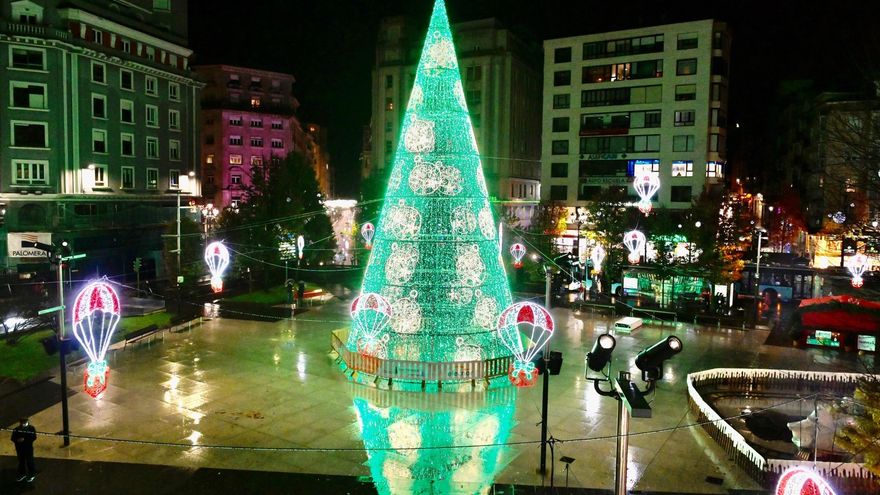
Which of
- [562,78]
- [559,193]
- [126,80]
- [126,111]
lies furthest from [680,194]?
[126,80]

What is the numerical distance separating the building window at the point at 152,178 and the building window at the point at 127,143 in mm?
2190

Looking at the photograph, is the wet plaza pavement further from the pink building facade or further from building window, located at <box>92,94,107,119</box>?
the pink building facade

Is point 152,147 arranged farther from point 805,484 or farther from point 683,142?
point 805,484

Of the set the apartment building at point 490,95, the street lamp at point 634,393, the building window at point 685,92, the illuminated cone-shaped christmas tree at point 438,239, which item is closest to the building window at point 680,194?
the building window at point 685,92

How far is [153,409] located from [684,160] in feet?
161

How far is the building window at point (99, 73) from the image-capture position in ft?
143

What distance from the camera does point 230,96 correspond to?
78375 millimetres

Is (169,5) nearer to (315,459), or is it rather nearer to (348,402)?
(348,402)

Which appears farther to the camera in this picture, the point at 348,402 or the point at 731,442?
the point at 348,402

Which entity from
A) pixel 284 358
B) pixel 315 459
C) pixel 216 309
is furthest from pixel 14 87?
pixel 315 459

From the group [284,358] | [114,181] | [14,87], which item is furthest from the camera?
[114,181]

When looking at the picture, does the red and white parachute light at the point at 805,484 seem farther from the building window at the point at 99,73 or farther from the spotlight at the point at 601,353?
the building window at the point at 99,73

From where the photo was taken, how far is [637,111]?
55906 millimetres

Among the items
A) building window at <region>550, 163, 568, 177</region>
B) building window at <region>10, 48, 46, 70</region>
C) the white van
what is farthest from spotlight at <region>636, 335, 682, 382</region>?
building window at <region>550, 163, 568, 177</region>
